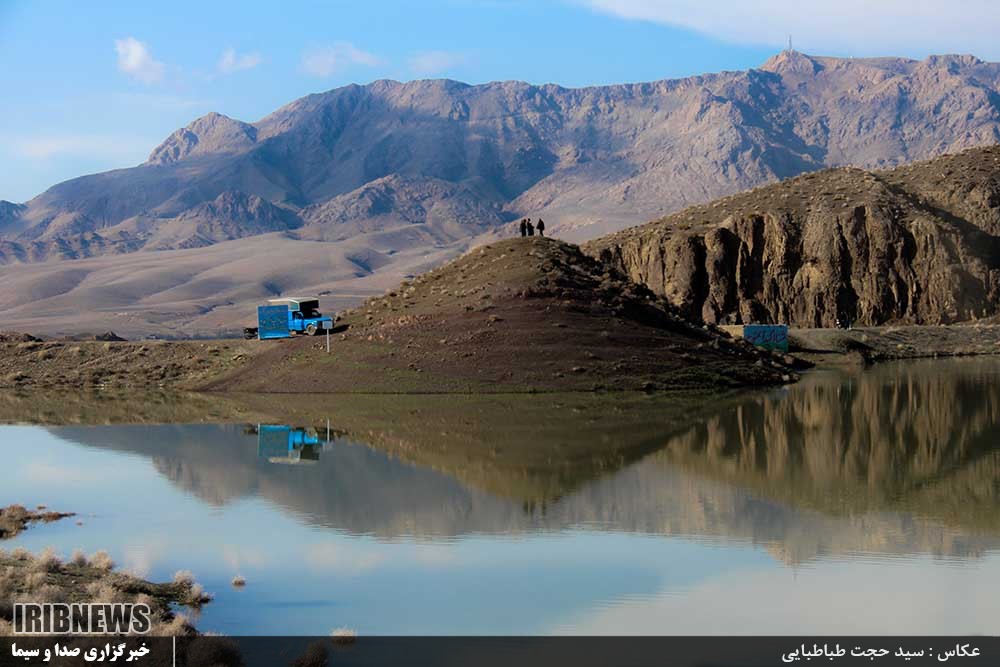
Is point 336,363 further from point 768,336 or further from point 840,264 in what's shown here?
point 840,264

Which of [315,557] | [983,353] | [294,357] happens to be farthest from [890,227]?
[315,557]

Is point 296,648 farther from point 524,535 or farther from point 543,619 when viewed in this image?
point 524,535

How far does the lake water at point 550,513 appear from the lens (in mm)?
16984

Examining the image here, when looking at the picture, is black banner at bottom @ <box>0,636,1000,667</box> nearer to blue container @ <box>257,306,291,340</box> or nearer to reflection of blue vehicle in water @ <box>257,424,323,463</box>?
reflection of blue vehicle in water @ <box>257,424,323,463</box>

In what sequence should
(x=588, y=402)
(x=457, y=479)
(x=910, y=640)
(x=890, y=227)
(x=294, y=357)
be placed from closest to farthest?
(x=910, y=640), (x=457, y=479), (x=588, y=402), (x=294, y=357), (x=890, y=227)

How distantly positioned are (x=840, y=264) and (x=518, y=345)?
4612 cm

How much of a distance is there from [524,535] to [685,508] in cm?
394

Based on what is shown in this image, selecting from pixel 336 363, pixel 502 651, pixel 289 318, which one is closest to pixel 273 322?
pixel 289 318

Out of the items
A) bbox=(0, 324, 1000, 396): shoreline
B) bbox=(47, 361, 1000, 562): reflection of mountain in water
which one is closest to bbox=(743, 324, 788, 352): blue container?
bbox=(0, 324, 1000, 396): shoreline

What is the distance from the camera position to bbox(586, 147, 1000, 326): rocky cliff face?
9112cm

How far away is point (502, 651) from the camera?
15.2 metres

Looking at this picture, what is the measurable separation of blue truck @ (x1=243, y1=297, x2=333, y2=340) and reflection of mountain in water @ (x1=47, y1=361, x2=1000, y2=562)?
20.4 m

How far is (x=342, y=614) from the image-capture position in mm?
16938

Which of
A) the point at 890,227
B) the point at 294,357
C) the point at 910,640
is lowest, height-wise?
the point at 910,640
